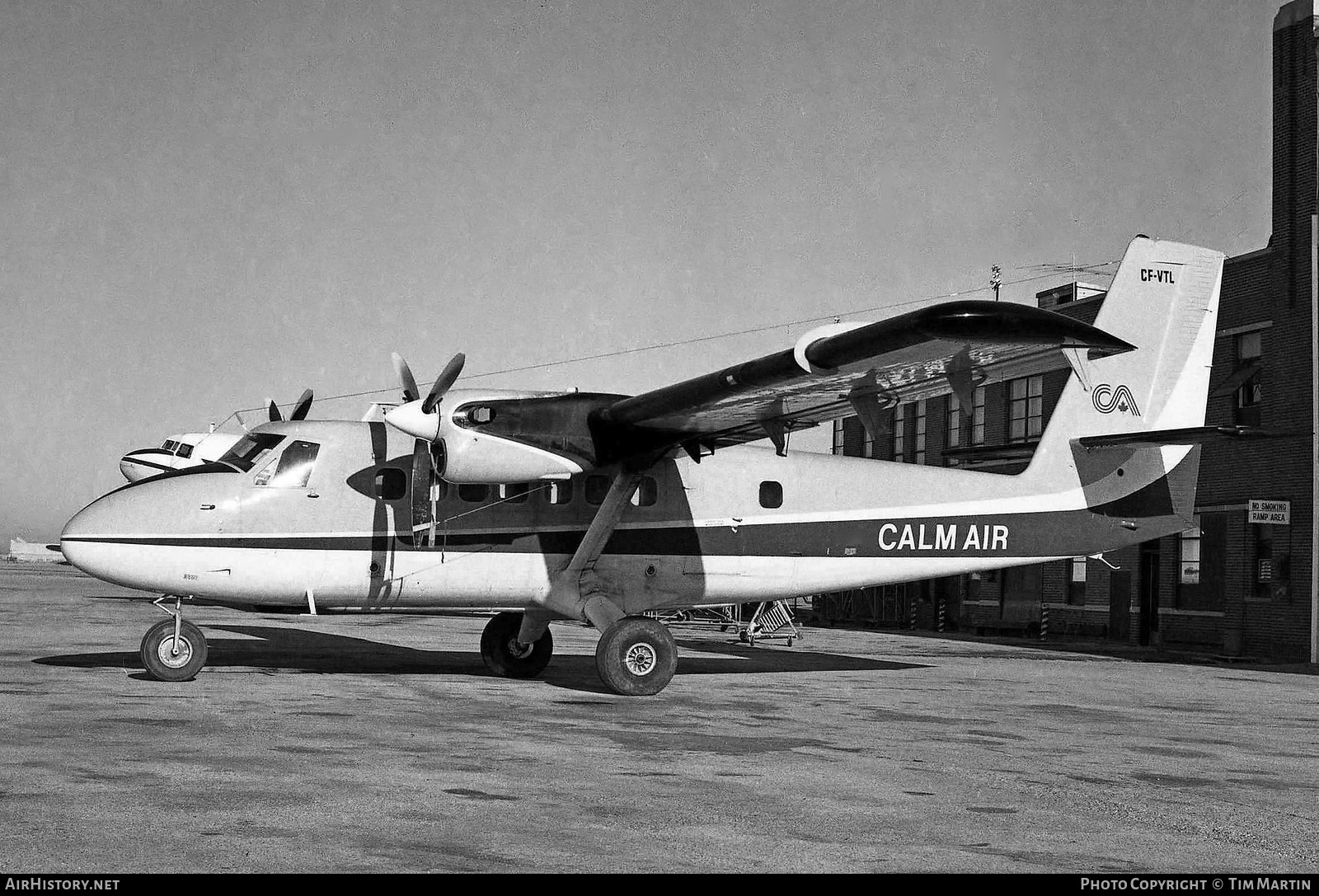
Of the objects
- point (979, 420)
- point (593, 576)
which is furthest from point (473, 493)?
point (979, 420)

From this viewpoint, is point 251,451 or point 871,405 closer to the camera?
point 871,405

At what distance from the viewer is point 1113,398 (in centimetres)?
1853

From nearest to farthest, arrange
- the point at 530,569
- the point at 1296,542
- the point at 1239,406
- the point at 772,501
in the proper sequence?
the point at 530,569 < the point at 772,501 < the point at 1296,542 < the point at 1239,406

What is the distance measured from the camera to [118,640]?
2317cm

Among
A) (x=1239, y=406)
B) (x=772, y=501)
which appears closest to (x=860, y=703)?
(x=772, y=501)

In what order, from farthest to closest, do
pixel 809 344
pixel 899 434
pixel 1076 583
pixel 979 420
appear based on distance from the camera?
pixel 899 434 < pixel 979 420 < pixel 1076 583 < pixel 809 344

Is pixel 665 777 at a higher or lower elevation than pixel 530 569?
lower

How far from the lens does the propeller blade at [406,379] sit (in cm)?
1565

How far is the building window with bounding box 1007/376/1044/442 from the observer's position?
133ft

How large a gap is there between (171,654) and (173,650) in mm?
42

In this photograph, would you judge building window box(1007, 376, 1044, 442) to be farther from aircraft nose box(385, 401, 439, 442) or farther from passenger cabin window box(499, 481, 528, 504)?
aircraft nose box(385, 401, 439, 442)

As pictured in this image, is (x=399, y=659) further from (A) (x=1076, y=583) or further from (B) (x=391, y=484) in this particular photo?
(A) (x=1076, y=583)
